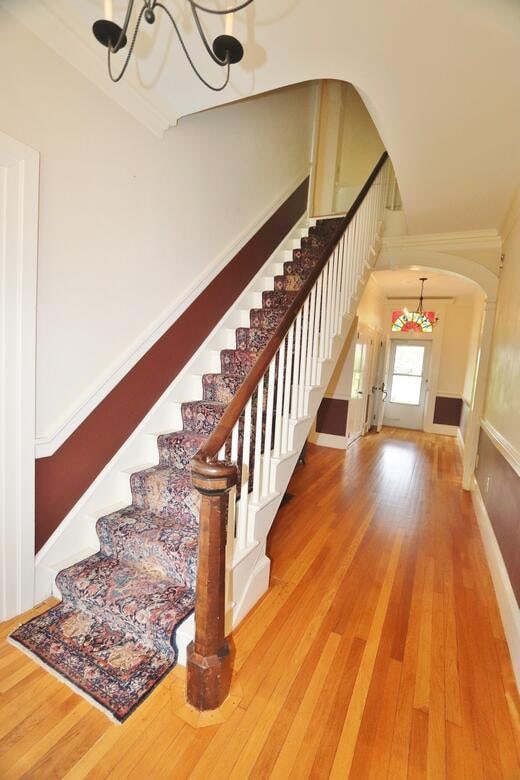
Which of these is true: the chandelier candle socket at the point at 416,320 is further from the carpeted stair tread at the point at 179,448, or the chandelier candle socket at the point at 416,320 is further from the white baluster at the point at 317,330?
the carpeted stair tread at the point at 179,448

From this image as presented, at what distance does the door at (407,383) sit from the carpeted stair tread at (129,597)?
7040 millimetres

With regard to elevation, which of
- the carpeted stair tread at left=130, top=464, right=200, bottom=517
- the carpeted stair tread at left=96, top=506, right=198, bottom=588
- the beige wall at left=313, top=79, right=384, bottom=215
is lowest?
the carpeted stair tread at left=96, top=506, right=198, bottom=588

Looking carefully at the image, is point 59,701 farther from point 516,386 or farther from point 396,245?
point 396,245

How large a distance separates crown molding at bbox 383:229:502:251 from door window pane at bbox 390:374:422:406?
13.9 feet

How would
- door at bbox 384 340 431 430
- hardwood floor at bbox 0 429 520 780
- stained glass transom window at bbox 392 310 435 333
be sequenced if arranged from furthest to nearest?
door at bbox 384 340 431 430
stained glass transom window at bbox 392 310 435 333
hardwood floor at bbox 0 429 520 780

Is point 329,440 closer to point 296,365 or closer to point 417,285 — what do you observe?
point 417,285

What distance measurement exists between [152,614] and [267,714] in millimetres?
593

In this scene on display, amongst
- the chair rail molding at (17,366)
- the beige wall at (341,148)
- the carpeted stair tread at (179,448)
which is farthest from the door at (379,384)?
the chair rail molding at (17,366)

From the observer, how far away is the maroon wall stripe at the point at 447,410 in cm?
714

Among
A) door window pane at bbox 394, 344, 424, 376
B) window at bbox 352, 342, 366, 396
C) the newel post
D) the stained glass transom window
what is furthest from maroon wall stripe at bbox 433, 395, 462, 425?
the newel post

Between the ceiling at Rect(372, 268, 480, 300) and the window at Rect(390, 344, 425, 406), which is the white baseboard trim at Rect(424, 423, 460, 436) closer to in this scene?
the window at Rect(390, 344, 425, 406)

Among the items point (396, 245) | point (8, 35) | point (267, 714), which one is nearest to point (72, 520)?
point (267, 714)

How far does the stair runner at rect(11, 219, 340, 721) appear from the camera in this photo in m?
1.42

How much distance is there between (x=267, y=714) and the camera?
131 cm
